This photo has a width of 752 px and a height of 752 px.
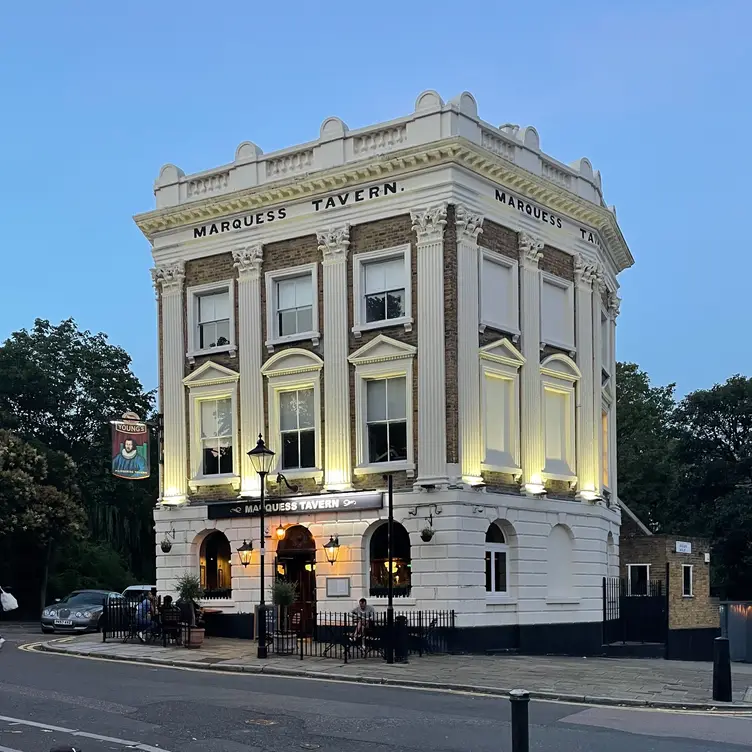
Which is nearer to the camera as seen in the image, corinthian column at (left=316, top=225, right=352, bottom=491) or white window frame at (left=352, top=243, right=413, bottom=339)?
white window frame at (left=352, top=243, right=413, bottom=339)

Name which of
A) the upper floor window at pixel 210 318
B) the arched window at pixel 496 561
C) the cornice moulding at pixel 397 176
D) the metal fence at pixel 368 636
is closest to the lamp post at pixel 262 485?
the metal fence at pixel 368 636

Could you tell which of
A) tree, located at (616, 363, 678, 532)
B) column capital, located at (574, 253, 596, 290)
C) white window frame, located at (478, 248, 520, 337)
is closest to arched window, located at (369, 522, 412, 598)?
white window frame, located at (478, 248, 520, 337)

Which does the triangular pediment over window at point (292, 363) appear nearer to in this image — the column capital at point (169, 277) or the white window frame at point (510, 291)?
the column capital at point (169, 277)

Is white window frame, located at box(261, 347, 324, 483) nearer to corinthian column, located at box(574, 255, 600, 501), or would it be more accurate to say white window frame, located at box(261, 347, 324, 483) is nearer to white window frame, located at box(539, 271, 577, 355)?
white window frame, located at box(539, 271, 577, 355)

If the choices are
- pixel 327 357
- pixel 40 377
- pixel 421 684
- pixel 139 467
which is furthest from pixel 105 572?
pixel 421 684

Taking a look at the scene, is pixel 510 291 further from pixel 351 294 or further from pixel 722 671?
pixel 722 671

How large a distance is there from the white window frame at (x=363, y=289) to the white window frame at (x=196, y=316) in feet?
14.5

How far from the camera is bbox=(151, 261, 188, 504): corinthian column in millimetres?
33594

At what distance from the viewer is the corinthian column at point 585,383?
1278 inches

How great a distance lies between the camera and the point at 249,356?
32156 mm

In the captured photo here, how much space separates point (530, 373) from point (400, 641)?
9.49 m

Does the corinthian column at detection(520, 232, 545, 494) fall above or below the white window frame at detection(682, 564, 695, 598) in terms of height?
above

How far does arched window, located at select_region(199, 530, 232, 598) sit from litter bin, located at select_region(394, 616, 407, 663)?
9292mm

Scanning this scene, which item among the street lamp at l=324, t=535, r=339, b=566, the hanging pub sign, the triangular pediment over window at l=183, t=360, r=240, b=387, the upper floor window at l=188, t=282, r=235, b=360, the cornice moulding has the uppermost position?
the cornice moulding
